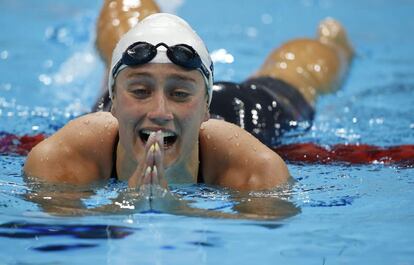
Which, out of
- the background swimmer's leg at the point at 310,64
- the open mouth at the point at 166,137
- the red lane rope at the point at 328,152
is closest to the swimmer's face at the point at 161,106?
the open mouth at the point at 166,137

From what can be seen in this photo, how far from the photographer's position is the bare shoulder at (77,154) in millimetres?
3744

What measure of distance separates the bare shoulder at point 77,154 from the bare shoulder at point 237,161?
1.34 feet

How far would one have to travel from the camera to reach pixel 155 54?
346cm

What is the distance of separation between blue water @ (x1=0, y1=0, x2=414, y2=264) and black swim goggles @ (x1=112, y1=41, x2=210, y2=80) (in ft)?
1.72

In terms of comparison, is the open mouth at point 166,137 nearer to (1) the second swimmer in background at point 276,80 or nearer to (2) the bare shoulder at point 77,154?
(2) the bare shoulder at point 77,154

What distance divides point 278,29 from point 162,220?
611cm

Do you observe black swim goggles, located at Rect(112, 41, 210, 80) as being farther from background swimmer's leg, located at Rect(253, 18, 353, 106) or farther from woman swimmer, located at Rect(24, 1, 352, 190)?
background swimmer's leg, located at Rect(253, 18, 353, 106)

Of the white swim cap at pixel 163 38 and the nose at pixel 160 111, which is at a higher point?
the white swim cap at pixel 163 38

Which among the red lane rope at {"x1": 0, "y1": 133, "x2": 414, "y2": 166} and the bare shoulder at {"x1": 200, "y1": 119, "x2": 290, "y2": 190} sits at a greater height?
the red lane rope at {"x1": 0, "y1": 133, "x2": 414, "y2": 166}

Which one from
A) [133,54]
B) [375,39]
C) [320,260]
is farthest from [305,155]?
[375,39]

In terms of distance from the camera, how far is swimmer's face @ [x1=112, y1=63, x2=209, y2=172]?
334cm

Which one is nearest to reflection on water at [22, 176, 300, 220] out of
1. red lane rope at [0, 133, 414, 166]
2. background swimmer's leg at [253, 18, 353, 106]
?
red lane rope at [0, 133, 414, 166]

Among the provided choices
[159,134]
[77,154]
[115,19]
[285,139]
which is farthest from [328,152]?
[115,19]

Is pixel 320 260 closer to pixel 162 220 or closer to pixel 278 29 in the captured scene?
pixel 162 220
